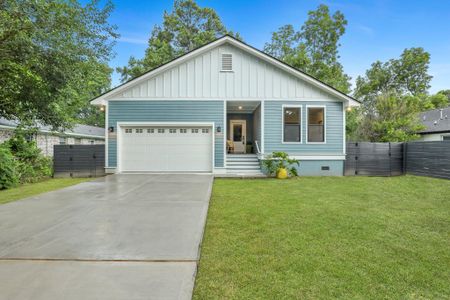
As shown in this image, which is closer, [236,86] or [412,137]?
[236,86]

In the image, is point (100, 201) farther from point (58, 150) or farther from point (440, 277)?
point (58, 150)

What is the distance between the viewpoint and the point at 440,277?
2.43 meters

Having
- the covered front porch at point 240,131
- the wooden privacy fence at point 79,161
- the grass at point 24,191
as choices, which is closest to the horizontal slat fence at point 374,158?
the covered front porch at point 240,131

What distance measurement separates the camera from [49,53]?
784 cm

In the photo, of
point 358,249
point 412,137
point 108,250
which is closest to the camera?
point 108,250

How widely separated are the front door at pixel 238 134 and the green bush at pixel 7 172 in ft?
32.7

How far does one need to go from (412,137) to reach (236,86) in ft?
38.6

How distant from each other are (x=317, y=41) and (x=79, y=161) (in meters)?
23.0

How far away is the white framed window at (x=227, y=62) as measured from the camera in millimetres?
10602

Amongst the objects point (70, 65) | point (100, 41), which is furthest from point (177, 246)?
point (100, 41)

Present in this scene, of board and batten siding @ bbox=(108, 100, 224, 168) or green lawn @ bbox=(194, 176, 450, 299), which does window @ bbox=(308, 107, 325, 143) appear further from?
green lawn @ bbox=(194, 176, 450, 299)

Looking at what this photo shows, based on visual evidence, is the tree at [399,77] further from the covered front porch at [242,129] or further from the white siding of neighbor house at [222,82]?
the white siding of neighbor house at [222,82]

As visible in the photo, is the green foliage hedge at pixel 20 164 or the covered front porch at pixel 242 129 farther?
the covered front porch at pixel 242 129

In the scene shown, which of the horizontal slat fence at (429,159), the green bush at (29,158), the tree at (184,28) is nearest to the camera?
the horizontal slat fence at (429,159)
